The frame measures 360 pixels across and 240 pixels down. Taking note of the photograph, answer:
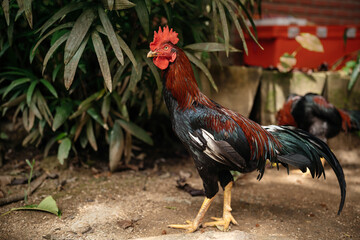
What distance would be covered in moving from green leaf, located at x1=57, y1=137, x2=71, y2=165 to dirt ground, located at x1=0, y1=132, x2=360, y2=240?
0.84 ft

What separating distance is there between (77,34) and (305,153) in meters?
1.92

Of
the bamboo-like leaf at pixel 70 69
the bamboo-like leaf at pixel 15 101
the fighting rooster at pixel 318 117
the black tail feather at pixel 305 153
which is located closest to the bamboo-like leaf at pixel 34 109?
the bamboo-like leaf at pixel 15 101

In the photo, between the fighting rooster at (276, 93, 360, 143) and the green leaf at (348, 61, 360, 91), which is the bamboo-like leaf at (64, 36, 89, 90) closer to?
the fighting rooster at (276, 93, 360, 143)

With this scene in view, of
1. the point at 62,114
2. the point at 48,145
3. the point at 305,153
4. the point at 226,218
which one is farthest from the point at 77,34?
the point at 305,153

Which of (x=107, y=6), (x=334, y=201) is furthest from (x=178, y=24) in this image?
(x=334, y=201)

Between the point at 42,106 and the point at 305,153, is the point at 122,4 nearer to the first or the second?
the point at 42,106

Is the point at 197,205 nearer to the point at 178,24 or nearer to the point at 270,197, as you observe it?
the point at 270,197

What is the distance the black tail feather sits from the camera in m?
2.41

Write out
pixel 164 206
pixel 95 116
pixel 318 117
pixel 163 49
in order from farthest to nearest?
pixel 318 117
pixel 95 116
pixel 164 206
pixel 163 49

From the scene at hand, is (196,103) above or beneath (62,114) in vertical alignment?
above

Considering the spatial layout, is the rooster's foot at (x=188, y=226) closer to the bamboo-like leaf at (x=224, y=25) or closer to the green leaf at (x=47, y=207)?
the green leaf at (x=47, y=207)

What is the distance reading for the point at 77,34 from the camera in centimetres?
248

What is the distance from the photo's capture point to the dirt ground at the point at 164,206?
247cm

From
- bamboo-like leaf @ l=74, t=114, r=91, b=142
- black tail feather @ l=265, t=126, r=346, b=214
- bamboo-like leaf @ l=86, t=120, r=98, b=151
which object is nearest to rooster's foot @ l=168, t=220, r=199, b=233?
black tail feather @ l=265, t=126, r=346, b=214
